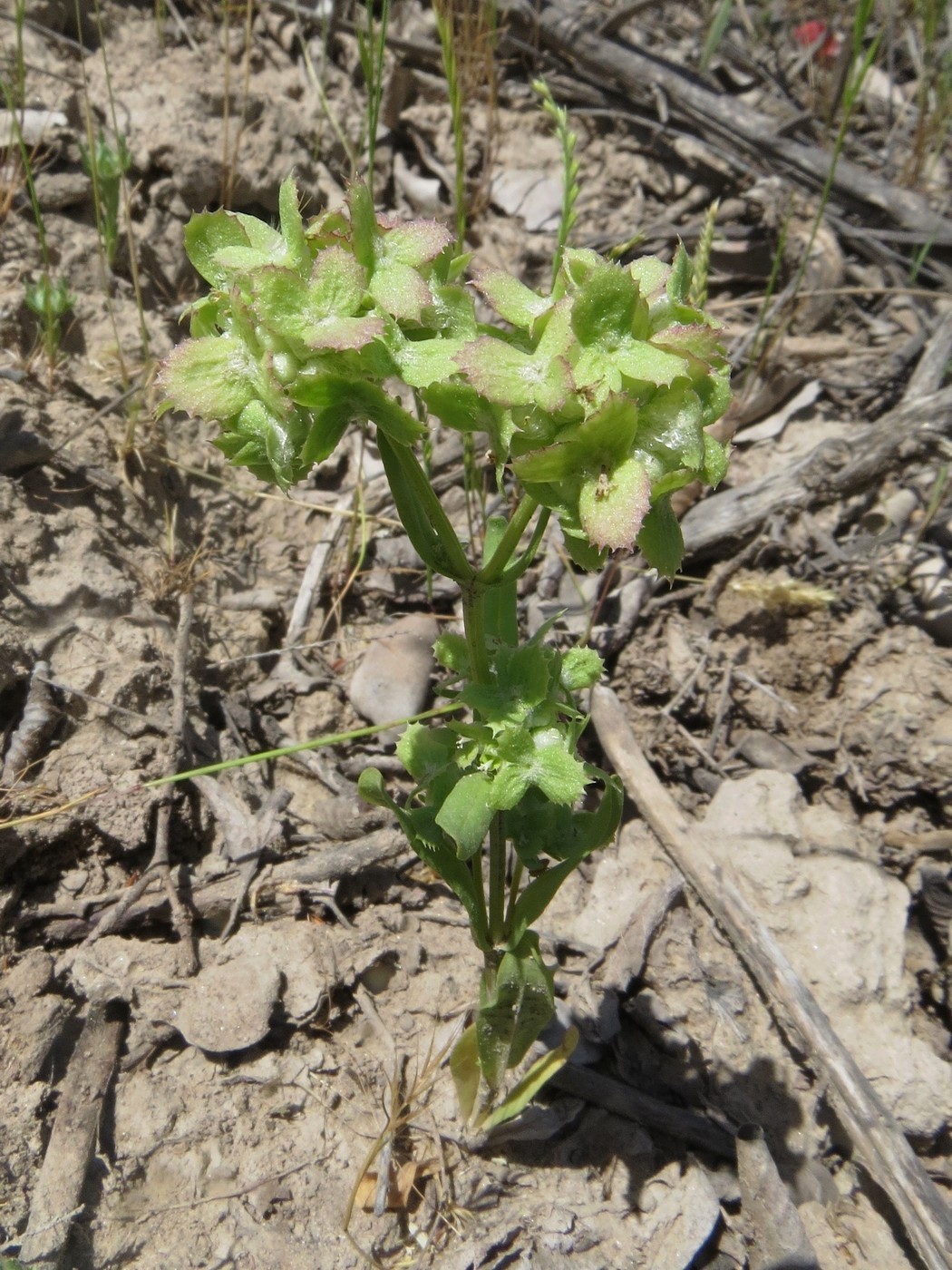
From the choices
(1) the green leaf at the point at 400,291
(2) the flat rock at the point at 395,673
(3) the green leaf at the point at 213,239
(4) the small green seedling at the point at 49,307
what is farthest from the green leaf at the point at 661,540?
(4) the small green seedling at the point at 49,307

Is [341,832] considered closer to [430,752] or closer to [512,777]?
[430,752]

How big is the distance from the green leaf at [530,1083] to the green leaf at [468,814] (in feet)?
2.85

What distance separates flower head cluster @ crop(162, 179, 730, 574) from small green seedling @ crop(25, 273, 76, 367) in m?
1.83

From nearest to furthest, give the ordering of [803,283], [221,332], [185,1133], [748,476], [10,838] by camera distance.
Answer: [221,332] → [185,1133] → [10,838] → [748,476] → [803,283]

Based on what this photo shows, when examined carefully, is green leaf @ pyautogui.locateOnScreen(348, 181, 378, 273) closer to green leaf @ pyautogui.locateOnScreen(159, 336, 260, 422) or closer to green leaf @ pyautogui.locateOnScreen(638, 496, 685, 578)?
green leaf @ pyautogui.locateOnScreen(159, 336, 260, 422)

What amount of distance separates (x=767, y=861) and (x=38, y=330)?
3206 mm

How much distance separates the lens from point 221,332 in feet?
5.51

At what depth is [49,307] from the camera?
311 cm

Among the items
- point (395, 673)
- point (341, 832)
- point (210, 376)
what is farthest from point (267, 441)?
point (395, 673)

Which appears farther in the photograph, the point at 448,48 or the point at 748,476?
the point at 748,476

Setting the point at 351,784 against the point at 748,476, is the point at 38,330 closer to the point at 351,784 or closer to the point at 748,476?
the point at 351,784

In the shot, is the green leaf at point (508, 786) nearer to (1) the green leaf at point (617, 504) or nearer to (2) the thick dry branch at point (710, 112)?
(1) the green leaf at point (617, 504)

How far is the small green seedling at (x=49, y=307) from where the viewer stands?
124 inches

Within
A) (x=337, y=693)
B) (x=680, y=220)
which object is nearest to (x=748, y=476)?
(x=680, y=220)
